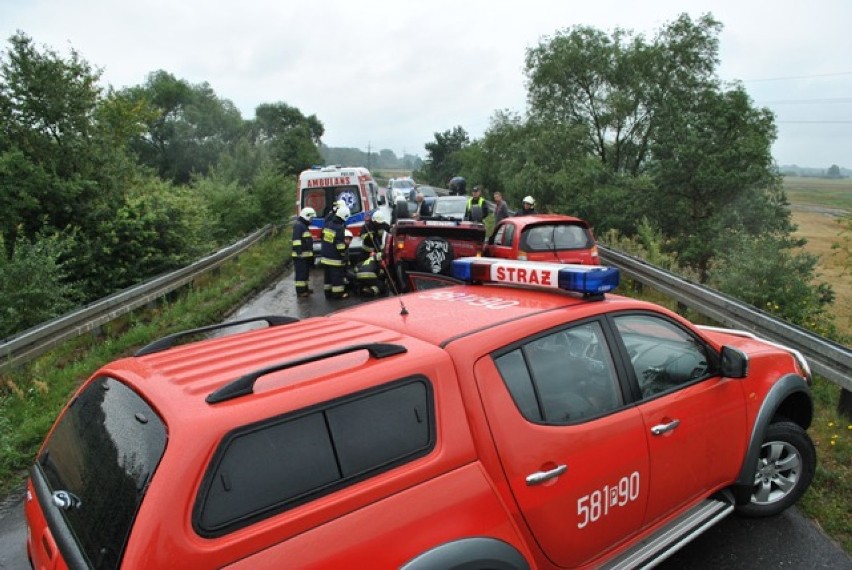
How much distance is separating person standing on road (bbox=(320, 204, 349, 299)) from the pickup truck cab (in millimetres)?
6813

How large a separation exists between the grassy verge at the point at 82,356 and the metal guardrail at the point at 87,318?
190 millimetres

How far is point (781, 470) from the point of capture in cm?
383

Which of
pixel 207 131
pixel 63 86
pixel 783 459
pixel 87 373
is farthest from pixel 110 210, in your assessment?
pixel 207 131

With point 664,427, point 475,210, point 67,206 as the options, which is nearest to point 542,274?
point 664,427

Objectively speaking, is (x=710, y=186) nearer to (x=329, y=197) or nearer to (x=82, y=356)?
(x=329, y=197)

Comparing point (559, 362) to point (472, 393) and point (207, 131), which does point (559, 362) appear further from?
point (207, 131)

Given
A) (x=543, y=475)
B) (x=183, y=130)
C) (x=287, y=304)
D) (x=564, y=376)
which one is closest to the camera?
(x=543, y=475)

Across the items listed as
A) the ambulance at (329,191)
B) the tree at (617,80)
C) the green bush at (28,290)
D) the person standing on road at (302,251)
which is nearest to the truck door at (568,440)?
the green bush at (28,290)

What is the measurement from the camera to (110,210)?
9.91 meters

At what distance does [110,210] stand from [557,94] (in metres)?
19.8

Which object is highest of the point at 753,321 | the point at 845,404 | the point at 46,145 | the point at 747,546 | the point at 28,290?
the point at 46,145

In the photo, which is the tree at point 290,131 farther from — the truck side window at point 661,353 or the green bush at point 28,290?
the truck side window at point 661,353

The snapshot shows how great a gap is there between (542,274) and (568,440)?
1101 millimetres

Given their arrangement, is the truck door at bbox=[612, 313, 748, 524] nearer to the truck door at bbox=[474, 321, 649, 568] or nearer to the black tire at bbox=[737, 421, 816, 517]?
the truck door at bbox=[474, 321, 649, 568]
